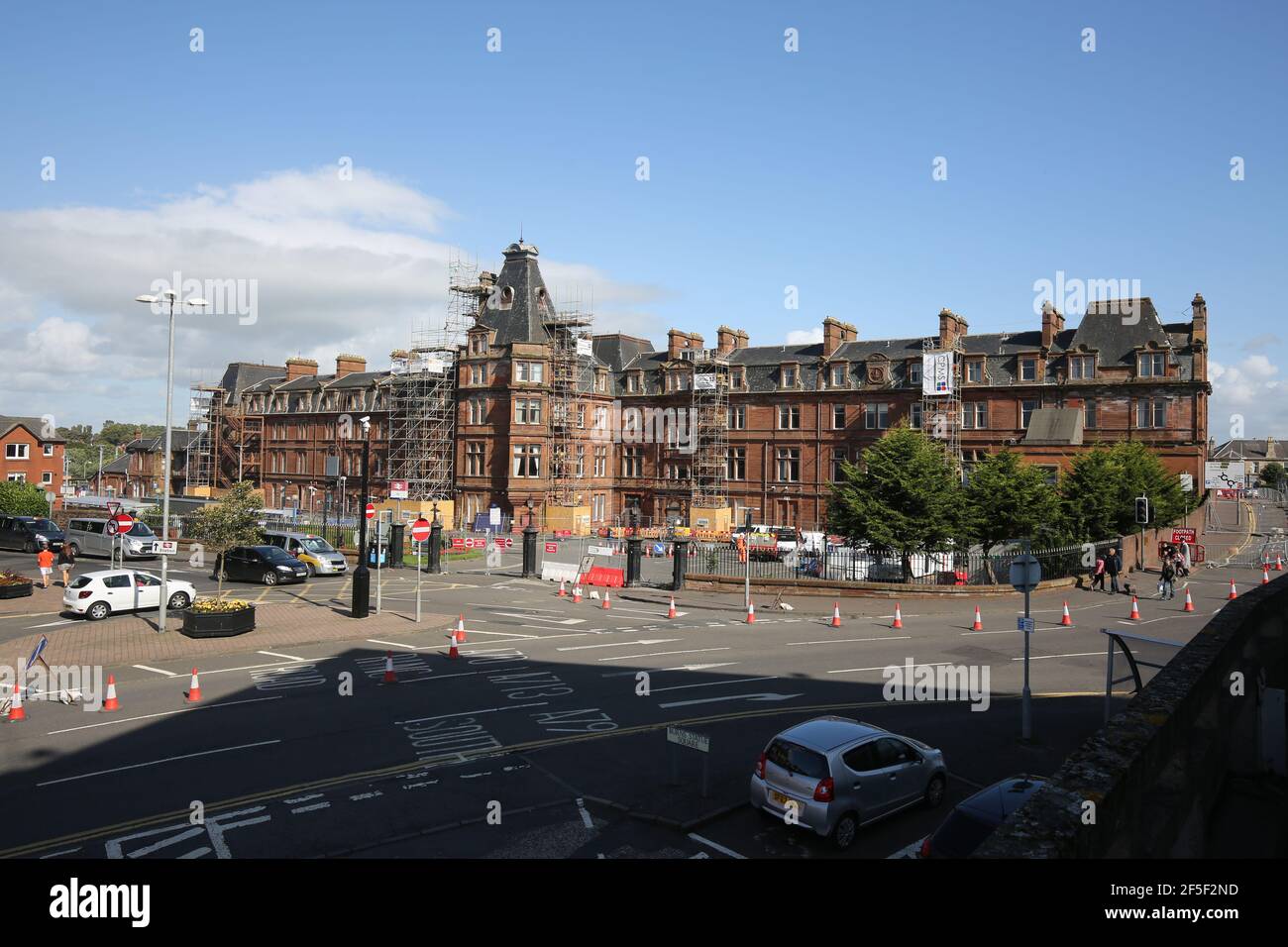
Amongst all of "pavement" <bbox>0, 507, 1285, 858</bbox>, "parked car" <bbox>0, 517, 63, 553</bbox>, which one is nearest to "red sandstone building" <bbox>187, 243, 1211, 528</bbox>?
"parked car" <bbox>0, 517, 63, 553</bbox>

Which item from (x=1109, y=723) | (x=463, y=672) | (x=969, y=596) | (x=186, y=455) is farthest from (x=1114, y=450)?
(x=186, y=455)

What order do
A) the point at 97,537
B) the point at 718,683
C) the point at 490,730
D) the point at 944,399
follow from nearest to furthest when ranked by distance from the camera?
the point at 490,730, the point at 718,683, the point at 97,537, the point at 944,399

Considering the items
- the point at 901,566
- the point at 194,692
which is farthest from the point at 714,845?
the point at 901,566

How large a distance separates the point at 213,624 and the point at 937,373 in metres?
46.0

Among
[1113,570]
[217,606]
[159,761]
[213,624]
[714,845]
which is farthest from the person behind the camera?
[1113,570]

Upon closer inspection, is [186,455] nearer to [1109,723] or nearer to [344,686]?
[344,686]

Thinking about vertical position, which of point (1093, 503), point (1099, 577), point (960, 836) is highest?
point (1093, 503)

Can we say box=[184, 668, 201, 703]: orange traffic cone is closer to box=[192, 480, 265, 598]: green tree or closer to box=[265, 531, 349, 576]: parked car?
box=[192, 480, 265, 598]: green tree

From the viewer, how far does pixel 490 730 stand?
49.9 feet

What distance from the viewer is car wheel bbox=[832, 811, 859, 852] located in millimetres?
10586

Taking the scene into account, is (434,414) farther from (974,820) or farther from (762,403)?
(974,820)

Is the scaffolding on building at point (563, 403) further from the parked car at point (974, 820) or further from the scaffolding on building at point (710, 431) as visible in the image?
the parked car at point (974, 820)

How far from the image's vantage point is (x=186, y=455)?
3455 inches

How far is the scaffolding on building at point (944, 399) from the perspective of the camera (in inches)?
2199
